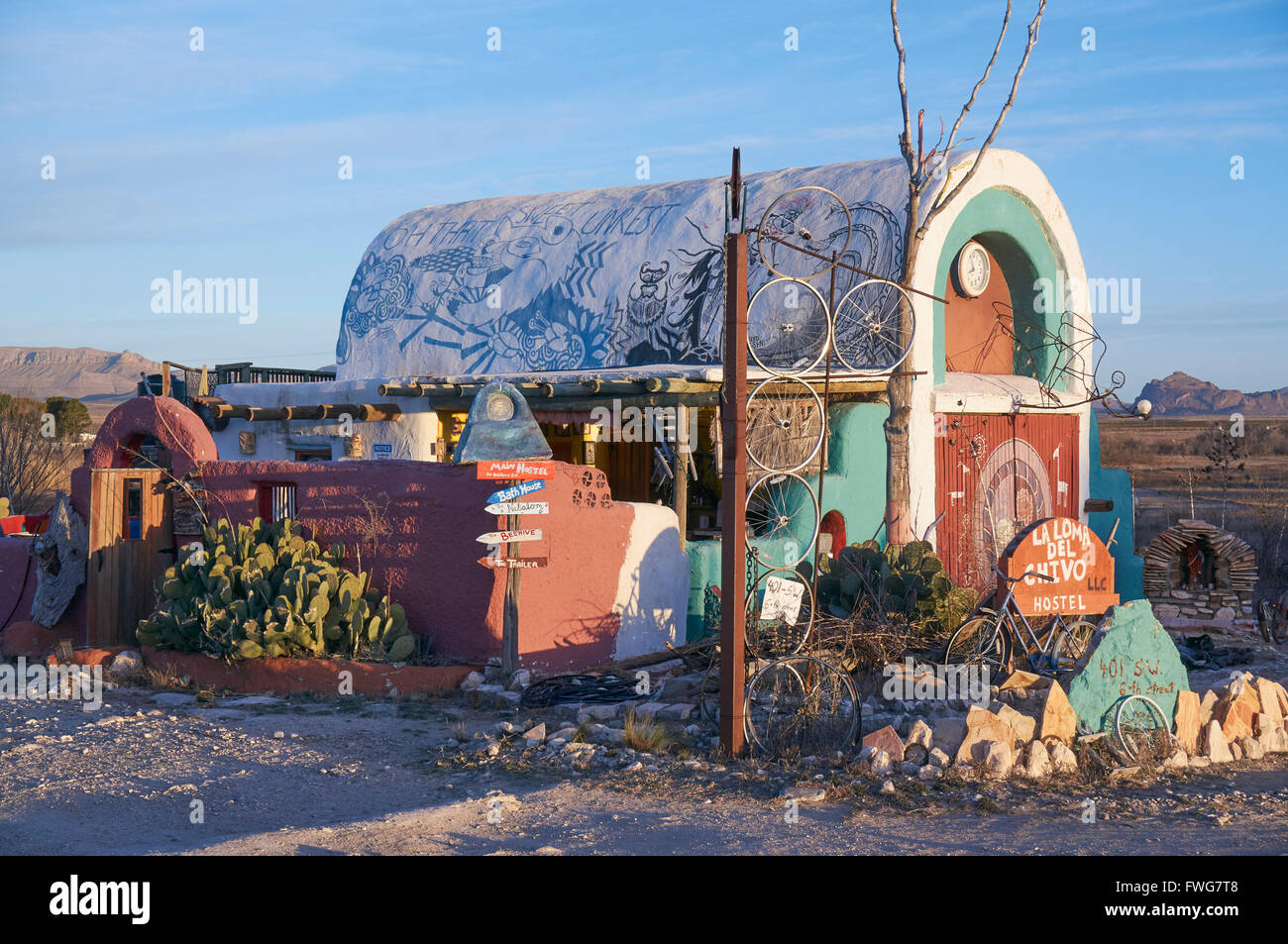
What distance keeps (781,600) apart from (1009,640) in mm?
2853

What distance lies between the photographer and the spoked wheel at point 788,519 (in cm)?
1348

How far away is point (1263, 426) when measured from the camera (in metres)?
66.4

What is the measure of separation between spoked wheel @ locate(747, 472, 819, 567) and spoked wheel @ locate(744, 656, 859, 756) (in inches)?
160

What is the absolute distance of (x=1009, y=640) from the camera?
1073 centimetres

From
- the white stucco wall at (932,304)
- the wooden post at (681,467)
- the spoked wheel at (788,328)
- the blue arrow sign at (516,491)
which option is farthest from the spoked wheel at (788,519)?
the blue arrow sign at (516,491)

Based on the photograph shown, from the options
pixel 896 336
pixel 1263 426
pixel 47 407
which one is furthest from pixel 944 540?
pixel 1263 426

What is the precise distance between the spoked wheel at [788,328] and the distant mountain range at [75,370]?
96.8 metres

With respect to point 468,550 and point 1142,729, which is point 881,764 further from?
point 468,550

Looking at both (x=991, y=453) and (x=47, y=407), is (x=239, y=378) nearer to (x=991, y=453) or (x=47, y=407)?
(x=991, y=453)

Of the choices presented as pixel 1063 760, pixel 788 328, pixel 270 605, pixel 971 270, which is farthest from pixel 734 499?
pixel 971 270

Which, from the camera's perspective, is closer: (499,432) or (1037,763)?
(1037,763)

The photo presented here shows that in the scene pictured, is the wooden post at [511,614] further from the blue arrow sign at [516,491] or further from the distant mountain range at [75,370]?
the distant mountain range at [75,370]

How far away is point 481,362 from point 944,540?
7.21 metres

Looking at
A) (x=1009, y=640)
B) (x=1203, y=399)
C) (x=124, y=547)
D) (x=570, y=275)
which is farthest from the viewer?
(x=1203, y=399)
